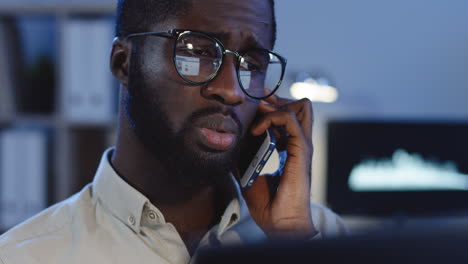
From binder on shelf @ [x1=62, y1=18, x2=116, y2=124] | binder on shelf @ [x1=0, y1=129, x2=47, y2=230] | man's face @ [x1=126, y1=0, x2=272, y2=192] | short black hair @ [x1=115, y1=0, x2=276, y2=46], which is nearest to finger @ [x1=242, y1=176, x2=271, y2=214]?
man's face @ [x1=126, y1=0, x2=272, y2=192]

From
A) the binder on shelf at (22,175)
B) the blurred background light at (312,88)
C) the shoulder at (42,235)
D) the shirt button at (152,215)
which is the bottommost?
the binder on shelf at (22,175)

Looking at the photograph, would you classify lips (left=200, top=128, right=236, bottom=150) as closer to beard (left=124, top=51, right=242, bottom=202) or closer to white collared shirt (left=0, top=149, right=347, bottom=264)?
beard (left=124, top=51, right=242, bottom=202)

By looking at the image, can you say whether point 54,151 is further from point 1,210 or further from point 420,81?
point 420,81

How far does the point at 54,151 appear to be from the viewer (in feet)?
5.51

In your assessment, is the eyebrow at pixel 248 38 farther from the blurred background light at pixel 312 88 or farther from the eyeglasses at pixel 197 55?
the blurred background light at pixel 312 88

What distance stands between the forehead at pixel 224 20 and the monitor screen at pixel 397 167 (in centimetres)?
118

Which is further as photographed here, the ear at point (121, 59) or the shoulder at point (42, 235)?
the ear at point (121, 59)

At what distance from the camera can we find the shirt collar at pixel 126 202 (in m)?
0.83

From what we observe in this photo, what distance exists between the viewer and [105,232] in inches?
32.6

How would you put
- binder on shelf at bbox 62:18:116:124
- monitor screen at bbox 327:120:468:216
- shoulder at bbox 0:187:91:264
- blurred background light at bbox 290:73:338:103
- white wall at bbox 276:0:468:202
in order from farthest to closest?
1. white wall at bbox 276:0:468:202
2. monitor screen at bbox 327:120:468:216
3. blurred background light at bbox 290:73:338:103
4. binder on shelf at bbox 62:18:116:124
5. shoulder at bbox 0:187:91:264

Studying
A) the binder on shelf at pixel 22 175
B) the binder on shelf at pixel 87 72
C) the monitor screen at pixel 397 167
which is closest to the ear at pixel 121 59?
the binder on shelf at pixel 87 72

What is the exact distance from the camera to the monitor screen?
6.37 feet

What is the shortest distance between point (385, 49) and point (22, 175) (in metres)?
1.81

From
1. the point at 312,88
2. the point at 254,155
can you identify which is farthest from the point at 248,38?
the point at 312,88
